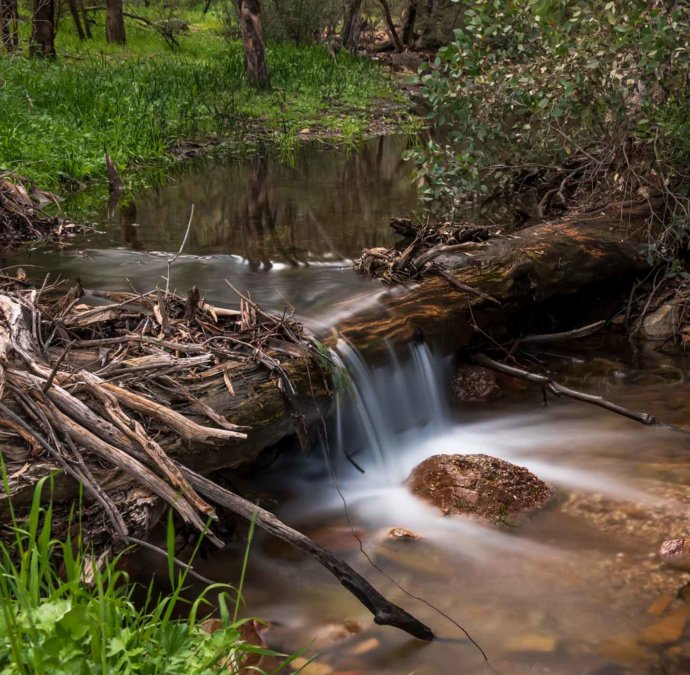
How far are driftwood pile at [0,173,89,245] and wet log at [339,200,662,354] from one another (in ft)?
11.9

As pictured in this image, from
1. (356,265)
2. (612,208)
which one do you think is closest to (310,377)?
(356,265)

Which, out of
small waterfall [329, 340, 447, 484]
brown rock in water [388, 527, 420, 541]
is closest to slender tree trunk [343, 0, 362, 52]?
small waterfall [329, 340, 447, 484]

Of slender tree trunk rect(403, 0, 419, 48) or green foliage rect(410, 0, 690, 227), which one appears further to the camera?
slender tree trunk rect(403, 0, 419, 48)

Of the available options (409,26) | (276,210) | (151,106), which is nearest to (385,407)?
(276,210)

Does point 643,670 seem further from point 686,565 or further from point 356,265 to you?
point 356,265

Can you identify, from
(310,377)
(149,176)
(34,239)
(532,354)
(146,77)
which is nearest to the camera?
(310,377)

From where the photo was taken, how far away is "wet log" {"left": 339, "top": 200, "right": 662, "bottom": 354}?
5.36 meters

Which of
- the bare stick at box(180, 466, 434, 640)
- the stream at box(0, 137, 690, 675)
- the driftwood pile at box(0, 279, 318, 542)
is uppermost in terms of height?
the driftwood pile at box(0, 279, 318, 542)

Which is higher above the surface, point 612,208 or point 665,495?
point 612,208

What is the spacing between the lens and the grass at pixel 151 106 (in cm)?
1046

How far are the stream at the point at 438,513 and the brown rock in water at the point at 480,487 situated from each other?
0.28ft

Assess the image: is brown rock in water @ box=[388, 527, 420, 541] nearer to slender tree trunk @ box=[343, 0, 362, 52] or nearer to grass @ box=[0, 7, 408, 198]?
grass @ box=[0, 7, 408, 198]

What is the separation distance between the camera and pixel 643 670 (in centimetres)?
312

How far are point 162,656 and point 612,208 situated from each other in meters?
5.78
